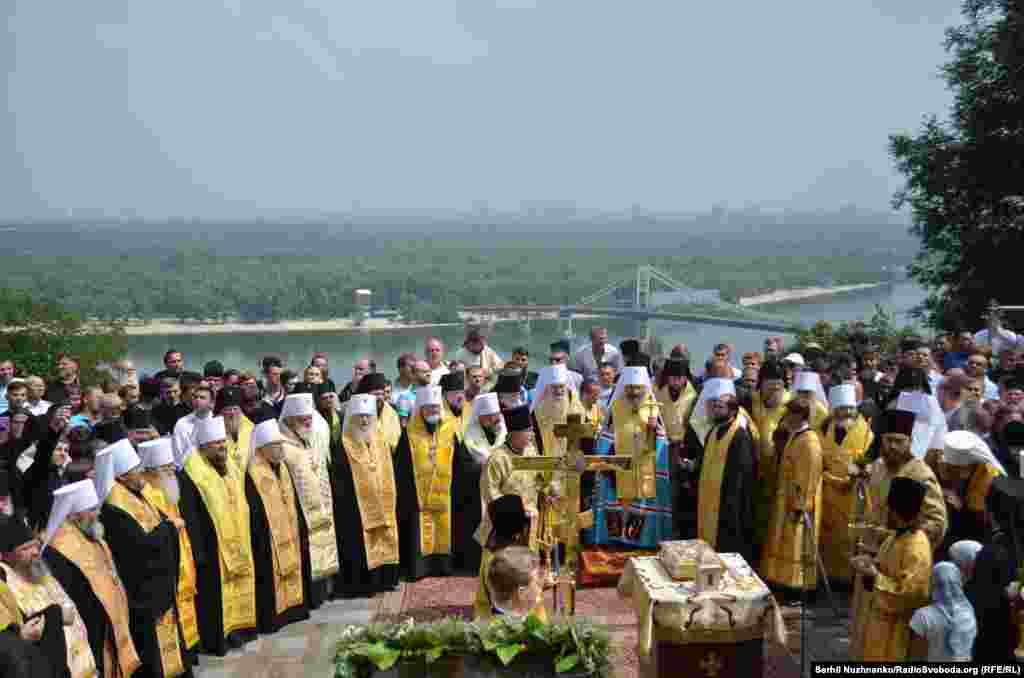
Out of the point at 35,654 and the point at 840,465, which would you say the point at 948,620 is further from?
the point at 35,654

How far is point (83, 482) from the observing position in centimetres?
745

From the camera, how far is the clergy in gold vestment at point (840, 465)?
9977 mm

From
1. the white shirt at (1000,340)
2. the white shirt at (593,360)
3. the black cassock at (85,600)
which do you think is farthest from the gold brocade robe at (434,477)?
the white shirt at (1000,340)

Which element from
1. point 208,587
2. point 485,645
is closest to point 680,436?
point 208,587

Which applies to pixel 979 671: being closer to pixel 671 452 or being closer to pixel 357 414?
pixel 671 452

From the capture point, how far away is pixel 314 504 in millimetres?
10164

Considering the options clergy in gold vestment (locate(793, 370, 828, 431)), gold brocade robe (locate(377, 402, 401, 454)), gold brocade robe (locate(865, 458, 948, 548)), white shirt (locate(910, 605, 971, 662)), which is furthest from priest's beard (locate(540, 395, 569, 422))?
white shirt (locate(910, 605, 971, 662))

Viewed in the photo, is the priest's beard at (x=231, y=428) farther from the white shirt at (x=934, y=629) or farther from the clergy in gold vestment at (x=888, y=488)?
the white shirt at (x=934, y=629)

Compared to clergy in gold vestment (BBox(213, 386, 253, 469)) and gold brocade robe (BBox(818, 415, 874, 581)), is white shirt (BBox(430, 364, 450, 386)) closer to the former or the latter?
clergy in gold vestment (BBox(213, 386, 253, 469))

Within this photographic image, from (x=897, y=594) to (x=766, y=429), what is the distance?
362 cm

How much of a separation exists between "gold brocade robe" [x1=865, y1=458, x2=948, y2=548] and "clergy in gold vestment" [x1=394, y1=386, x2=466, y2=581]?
3.82 meters

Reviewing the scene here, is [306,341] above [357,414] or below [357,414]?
below

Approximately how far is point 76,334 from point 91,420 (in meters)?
8.60

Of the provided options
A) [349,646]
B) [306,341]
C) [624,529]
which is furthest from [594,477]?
[306,341]
